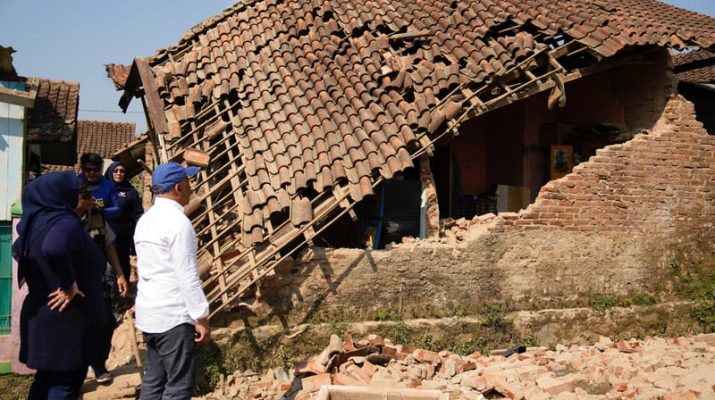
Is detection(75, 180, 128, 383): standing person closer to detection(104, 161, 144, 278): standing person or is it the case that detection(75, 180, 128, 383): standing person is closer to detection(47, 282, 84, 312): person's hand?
detection(104, 161, 144, 278): standing person

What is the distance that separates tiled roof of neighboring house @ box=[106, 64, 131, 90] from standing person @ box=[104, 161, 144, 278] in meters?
3.27

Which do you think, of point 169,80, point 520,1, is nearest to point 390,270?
point 169,80

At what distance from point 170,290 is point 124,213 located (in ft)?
9.26

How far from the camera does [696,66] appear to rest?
13609 millimetres

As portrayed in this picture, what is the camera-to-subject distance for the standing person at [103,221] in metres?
5.04

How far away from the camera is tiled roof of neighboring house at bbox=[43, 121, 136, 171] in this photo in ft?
99.2

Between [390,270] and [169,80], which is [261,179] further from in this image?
[169,80]

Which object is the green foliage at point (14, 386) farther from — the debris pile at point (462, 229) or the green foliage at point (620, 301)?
the green foliage at point (620, 301)

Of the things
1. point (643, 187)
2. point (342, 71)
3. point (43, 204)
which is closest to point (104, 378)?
point (43, 204)

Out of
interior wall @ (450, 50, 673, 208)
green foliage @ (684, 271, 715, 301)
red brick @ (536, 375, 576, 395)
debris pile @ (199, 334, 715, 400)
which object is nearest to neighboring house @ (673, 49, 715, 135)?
interior wall @ (450, 50, 673, 208)

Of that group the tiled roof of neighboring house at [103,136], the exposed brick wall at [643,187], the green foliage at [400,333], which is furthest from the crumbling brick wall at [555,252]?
the tiled roof of neighboring house at [103,136]

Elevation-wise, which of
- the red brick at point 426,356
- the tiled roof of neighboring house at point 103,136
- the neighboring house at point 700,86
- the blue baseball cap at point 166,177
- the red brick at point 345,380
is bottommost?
the red brick at point 345,380

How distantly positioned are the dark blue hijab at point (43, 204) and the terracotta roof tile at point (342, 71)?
1.92 meters

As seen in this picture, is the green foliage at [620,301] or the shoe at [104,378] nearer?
the shoe at [104,378]
